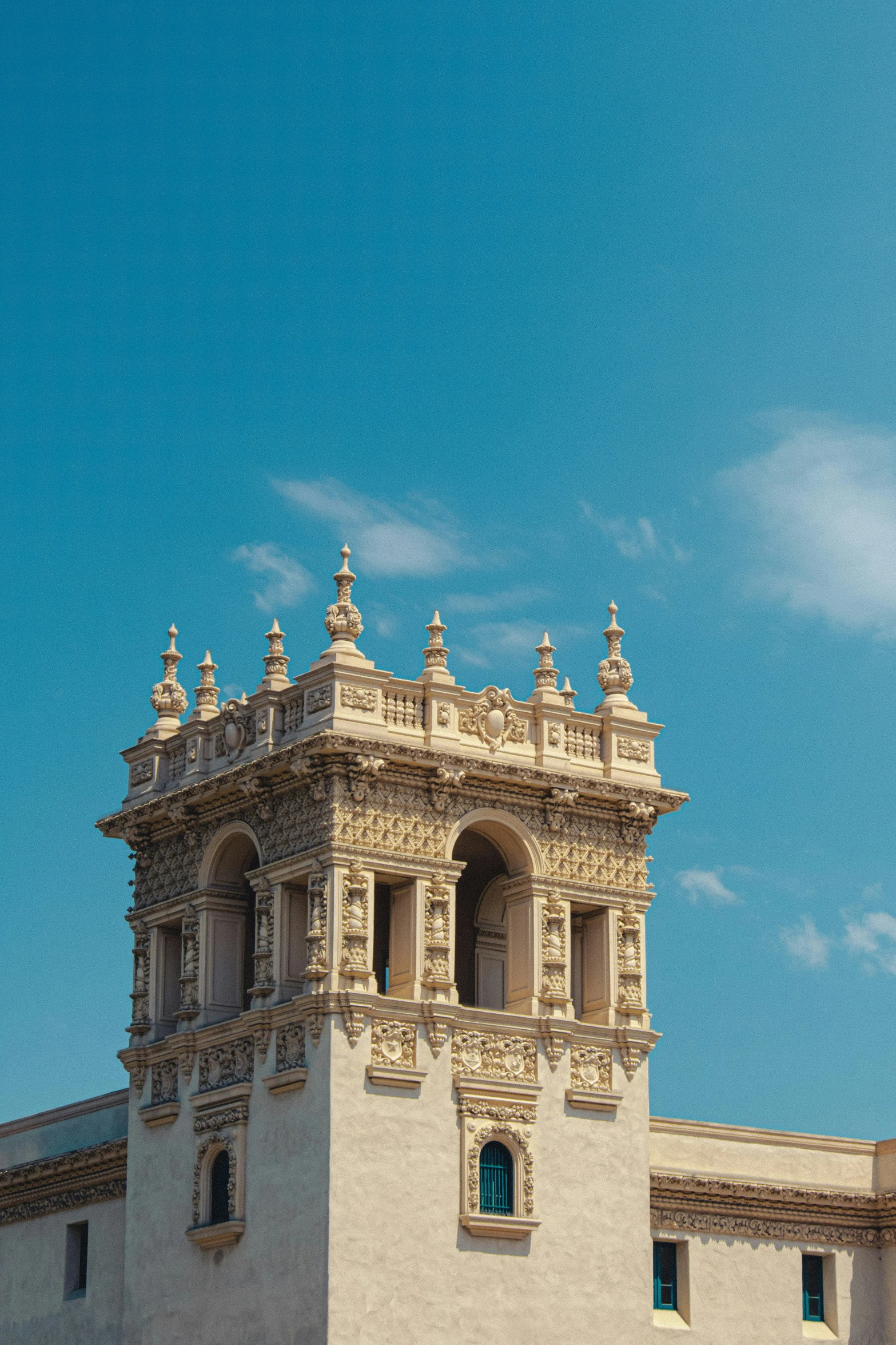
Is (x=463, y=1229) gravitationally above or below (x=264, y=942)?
below

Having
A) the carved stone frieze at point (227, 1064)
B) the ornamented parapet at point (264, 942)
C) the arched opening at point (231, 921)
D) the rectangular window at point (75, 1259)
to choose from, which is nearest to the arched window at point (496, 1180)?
the carved stone frieze at point (227, 1064)

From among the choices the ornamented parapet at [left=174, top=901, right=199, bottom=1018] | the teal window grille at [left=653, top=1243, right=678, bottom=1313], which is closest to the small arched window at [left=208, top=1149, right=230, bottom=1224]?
the ornamented parapet at [left=174, top=901, right=199, bottom=1018]

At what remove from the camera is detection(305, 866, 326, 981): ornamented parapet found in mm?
43188

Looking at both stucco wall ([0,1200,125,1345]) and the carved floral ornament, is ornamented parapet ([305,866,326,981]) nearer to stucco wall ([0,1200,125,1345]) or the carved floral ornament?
the carved floral ornament

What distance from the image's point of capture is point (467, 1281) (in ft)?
142

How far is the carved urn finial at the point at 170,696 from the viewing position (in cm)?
4972

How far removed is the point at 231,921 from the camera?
47.2 metres

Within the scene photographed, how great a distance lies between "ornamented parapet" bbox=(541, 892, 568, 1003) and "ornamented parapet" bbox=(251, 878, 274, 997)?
483cm

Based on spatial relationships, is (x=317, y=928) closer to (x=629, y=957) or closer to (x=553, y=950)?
(x=553, y=950)

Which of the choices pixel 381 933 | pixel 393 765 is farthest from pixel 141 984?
pixel 393 765

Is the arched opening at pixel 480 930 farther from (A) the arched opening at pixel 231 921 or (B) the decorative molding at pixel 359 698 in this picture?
(B) the decorative molding at pixel 359 698

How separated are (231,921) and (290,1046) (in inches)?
162

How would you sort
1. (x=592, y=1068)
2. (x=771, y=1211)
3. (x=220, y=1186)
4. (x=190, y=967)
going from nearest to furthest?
(x=220, y=1186) → (x=592, y=1068) → (x=190, y=967) → (x=771, y=1211)

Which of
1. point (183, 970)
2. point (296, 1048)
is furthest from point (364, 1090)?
point (183, 970)
